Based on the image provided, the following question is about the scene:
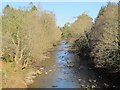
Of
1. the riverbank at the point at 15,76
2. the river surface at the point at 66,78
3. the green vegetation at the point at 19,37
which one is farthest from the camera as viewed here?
the green vegetation at the point at 19,37

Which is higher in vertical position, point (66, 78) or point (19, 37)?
point (19, 37)

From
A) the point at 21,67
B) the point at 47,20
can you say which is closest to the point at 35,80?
the point at 21,67

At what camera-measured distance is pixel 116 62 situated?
22.5m

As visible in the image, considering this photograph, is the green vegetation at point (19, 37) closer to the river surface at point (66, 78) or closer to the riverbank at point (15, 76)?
the riverbank at point (15, 76)

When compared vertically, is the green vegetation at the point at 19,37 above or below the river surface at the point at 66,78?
above

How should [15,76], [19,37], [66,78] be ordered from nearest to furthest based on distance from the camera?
1. [15,76]
2. [66,78]
3. [19,37]

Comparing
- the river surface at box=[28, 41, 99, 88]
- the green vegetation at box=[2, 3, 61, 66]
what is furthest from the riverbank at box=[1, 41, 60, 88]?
the green vegetation at box=[2, 3, 61, 66]

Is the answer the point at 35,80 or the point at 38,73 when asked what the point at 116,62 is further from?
the point at 38,73

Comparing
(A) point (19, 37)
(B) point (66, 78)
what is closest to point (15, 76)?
(B) point (66, 78)

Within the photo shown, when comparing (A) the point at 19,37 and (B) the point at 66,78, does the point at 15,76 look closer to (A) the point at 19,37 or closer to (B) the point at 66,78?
(B) the point at 66,78

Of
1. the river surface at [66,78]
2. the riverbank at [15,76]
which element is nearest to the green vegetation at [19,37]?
the riverbank at [15,76]

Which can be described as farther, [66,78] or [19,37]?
[19,37]

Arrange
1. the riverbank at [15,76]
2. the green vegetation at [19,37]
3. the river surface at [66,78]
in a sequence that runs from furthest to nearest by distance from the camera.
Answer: the green vegetation at [19,37] → the river surface at [66,78] → the riverbank at [15,76]

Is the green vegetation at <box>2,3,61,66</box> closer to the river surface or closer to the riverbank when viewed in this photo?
the riverbank
